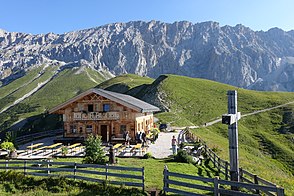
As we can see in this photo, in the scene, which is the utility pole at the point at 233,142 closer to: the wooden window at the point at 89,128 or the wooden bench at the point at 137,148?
the wooden bench at the point at 137,148

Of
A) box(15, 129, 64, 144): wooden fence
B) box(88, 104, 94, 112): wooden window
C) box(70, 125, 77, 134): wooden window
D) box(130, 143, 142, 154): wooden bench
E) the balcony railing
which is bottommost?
box(15, 129, 64, 144): wooden fence

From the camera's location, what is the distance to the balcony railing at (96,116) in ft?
129

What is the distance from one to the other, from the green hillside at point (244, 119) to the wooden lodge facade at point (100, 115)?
1127cm

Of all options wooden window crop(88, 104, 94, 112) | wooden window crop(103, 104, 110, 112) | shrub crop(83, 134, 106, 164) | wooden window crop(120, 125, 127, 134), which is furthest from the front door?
shrub crop(83, 134, 106, 164)

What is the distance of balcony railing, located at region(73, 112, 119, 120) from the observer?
39.2 meters

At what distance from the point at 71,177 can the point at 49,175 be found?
1643mm

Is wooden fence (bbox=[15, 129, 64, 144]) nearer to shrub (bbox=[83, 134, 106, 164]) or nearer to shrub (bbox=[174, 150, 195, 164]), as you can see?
shrub (bbox=[83, 134, 106, 164])

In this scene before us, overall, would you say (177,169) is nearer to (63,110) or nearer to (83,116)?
(83,116)

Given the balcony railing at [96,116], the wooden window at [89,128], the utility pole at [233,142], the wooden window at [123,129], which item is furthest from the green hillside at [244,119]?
the wooden window at [89,128]

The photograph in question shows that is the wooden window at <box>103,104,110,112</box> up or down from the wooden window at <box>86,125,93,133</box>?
up

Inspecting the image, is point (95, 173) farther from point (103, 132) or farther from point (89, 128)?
point (89, 128)

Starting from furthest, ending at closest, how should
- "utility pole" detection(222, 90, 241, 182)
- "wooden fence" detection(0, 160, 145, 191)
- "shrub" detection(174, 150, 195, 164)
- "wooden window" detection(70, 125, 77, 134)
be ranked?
1. "wooden window" detection(70, 125, 77, 134)
2. "shrub" detection(174, 150, 195, 164)
3. "wooden fence" detection(0, 160, 145, 191)
4. "utility pole" detection(222, 90, 241, 182)

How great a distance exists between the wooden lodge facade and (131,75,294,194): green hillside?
1127cm

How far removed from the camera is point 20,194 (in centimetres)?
1661
